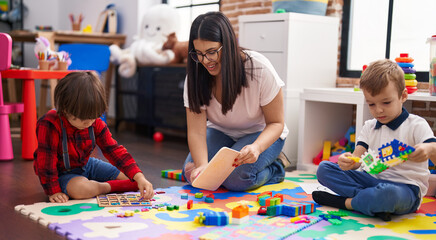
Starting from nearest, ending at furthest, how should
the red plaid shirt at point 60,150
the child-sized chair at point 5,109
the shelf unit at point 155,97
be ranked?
1. the red plaid shirt at point 60,150
2. the child-sized chair at point 5,109
3. the shelf unit at point 155,97

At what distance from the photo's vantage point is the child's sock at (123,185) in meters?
1.93

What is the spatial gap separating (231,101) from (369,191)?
624 millimetres

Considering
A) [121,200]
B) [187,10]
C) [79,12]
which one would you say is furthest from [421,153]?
[79,12]

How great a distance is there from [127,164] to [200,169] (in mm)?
272

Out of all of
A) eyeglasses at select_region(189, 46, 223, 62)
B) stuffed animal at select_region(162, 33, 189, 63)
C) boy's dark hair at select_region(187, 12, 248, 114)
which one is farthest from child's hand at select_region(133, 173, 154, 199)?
stuffed animal at select_region(162, 33, 189, 63)

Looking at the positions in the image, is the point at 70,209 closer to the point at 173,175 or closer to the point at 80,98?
the point at 80,98

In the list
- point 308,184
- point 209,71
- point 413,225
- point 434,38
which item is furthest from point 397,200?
point 434,38

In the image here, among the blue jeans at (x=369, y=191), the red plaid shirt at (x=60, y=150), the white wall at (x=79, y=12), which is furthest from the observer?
the white wall at (x=79, y=12)

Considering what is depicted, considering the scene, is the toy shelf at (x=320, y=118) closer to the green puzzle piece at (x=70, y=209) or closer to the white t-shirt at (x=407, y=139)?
the white t-shirt at (x=407, y=139)

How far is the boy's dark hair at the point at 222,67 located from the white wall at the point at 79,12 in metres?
2.41

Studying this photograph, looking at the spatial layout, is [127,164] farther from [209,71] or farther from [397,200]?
[397,200]

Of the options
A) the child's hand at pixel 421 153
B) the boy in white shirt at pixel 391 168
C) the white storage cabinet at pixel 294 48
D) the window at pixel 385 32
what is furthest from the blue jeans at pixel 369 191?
the window at pixel 385 32

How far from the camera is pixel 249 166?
79.8 inches

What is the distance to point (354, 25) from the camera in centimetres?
295
